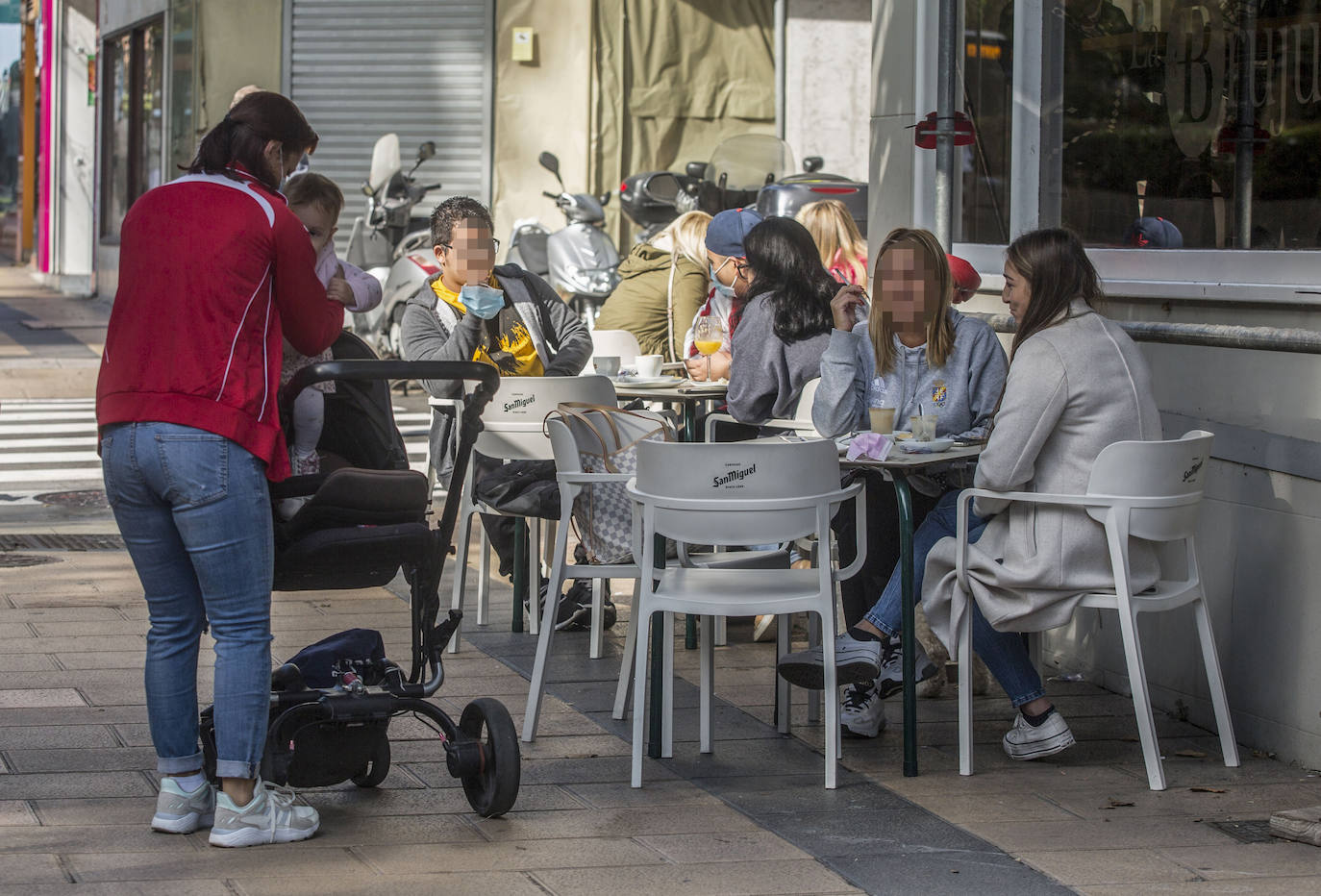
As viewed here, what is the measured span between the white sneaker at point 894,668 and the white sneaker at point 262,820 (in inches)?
72.9

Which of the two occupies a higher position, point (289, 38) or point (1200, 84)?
point (289, 38)

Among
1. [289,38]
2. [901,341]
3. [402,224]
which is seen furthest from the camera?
[289,38]

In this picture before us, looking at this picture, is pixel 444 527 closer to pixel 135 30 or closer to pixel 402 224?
pixel 402 224

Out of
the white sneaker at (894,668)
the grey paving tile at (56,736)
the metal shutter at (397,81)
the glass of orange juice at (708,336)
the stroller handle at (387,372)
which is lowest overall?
the grey paving tile at (56,736)

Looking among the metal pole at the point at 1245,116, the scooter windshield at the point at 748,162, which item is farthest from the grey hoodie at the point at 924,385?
the scooter windshield at the point at 748,162

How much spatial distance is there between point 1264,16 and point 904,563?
7.72ft

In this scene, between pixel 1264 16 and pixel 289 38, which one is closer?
pixel 1264 16

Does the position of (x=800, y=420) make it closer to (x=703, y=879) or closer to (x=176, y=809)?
(x=703, y=879)

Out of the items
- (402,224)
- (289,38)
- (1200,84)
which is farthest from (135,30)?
(1200,84)

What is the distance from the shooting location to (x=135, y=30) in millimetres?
23453

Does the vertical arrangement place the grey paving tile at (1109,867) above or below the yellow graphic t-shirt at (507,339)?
below

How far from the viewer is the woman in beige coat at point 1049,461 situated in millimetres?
4953

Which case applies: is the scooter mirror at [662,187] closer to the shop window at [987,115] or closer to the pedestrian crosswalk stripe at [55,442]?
the pedestrian crosswalk stripe at [55,442]

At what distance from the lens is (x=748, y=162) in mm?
14055
